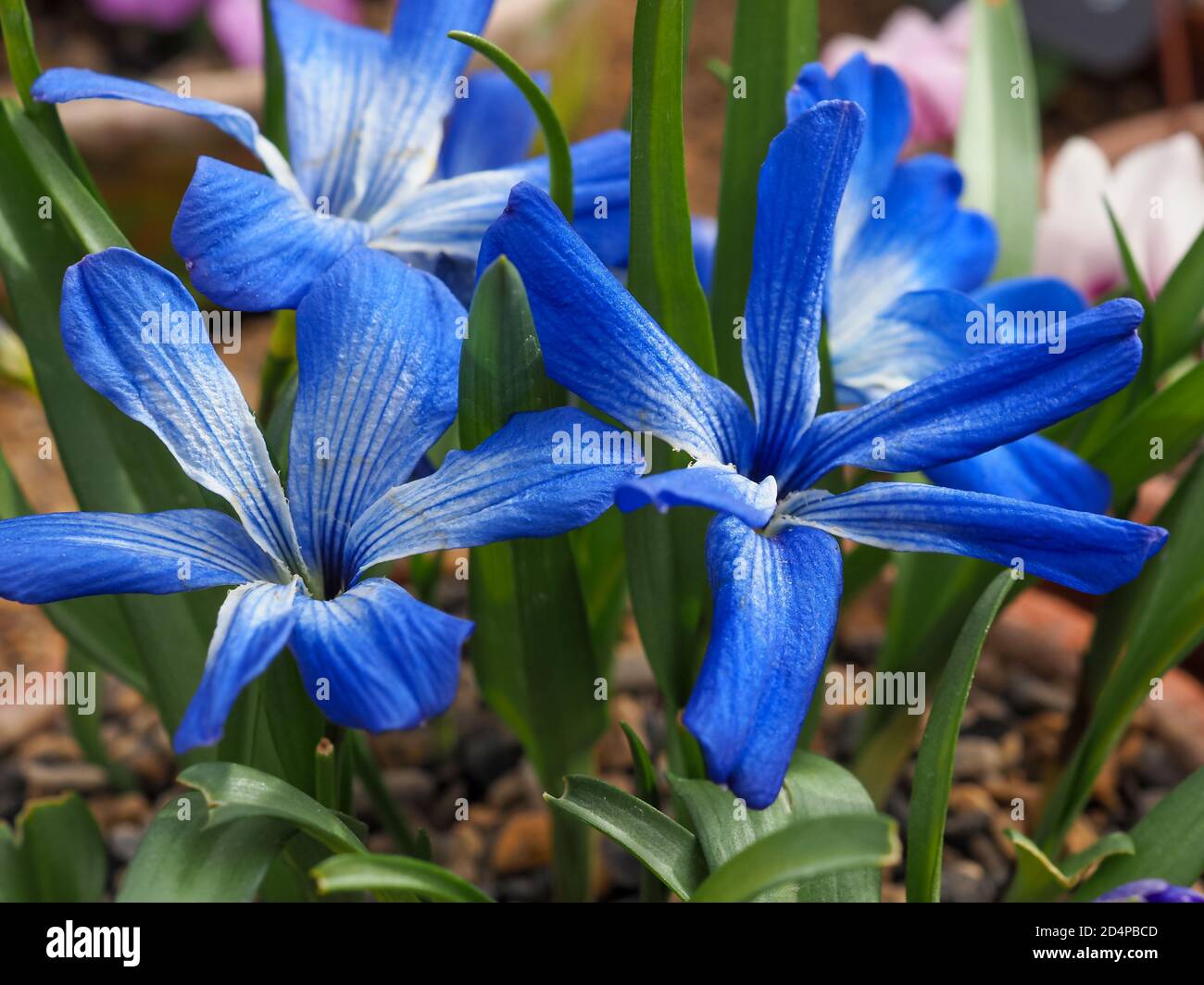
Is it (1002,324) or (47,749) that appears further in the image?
(47,749)

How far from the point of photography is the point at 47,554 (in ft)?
1.55

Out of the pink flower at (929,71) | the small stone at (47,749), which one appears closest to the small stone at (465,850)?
the small stone at (47,749)

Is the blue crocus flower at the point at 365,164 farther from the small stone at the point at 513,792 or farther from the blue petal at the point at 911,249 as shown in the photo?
the small stone at the point at 513,792

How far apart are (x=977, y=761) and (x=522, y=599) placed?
1.64 ft

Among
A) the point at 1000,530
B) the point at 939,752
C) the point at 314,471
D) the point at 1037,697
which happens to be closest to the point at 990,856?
the point at 1037,697

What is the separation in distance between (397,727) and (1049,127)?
2.09 meters

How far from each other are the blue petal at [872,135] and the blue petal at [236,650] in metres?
0.36

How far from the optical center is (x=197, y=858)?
51cm

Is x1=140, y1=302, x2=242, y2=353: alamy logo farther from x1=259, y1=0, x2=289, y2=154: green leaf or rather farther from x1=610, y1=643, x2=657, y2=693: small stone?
x1=610, y1=643, x2=657, y2=693: small stone

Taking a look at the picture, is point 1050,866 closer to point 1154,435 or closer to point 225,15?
point 1154,435

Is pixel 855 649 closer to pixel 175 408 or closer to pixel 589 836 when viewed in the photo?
pixel 589 836
